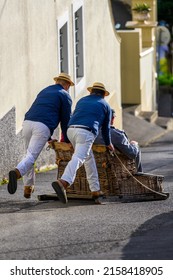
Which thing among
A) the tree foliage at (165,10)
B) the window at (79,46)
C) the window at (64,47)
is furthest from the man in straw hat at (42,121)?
the tree foliage at (165,10)

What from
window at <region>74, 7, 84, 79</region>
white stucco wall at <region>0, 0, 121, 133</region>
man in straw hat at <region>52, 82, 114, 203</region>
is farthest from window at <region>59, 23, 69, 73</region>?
man in straw hat at <region>52, 82, 114, 203</region>

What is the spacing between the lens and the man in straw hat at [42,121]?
13.6 meters

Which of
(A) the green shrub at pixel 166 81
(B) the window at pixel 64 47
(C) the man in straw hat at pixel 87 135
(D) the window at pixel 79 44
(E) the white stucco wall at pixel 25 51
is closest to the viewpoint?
(C) the man in straw hat at pixel 87 135

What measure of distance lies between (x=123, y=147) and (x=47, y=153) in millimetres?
5332

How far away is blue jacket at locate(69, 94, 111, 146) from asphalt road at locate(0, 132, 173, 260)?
3.23ft

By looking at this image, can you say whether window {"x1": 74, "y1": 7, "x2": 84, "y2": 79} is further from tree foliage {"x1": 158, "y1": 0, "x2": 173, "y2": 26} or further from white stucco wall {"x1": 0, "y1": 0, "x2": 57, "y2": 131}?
tree foliage {"x1": 158, "y1": 0, "x2": 173, "y2": 26}

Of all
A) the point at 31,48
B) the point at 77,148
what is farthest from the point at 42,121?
the point at 31,48

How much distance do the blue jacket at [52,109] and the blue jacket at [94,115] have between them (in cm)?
34

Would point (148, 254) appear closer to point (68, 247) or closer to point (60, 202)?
point (68, 247)

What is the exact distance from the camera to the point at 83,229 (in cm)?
1164

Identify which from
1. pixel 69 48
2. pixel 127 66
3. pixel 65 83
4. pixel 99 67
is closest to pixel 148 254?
pixel 65 83

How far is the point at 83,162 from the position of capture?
13398 mm

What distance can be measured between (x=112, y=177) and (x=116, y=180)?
7cm

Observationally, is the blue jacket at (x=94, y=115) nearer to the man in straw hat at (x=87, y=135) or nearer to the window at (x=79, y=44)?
the man in straw hat at (x=87, y=135)
